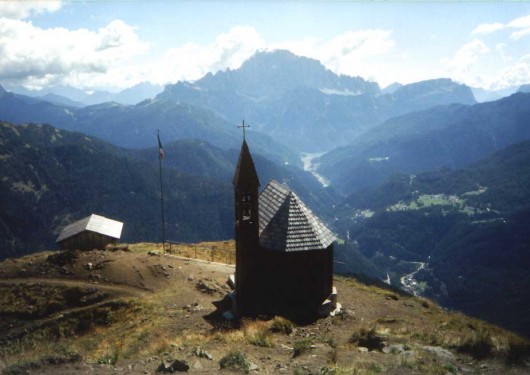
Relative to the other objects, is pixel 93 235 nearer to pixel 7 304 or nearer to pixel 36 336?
pixel 7 304

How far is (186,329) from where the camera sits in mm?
24672

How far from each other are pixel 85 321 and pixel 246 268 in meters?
12.4

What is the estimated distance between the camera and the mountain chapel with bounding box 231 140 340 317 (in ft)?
89.1

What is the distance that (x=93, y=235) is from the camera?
147ft

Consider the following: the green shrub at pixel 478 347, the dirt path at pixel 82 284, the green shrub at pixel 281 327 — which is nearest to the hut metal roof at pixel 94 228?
the dirt path at pixel 82 284

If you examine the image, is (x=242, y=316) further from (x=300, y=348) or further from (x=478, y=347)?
(x=478, y=347)

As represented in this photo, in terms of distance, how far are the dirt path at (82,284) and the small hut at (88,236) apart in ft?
40.1

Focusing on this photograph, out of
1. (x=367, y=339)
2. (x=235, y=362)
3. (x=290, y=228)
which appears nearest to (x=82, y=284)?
(x=290, y=228)

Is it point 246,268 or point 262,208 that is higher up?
point 262,208

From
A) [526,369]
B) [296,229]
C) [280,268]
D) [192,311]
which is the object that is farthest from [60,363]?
[526,369]

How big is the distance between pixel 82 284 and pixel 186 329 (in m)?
12.3

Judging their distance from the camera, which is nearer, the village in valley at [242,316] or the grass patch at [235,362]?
the grass patch at [235,362]

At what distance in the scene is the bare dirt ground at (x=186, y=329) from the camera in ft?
53.3

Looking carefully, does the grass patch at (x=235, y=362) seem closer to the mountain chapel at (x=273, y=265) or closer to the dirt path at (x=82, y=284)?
the mountain chapel at (x=273, y=265)
